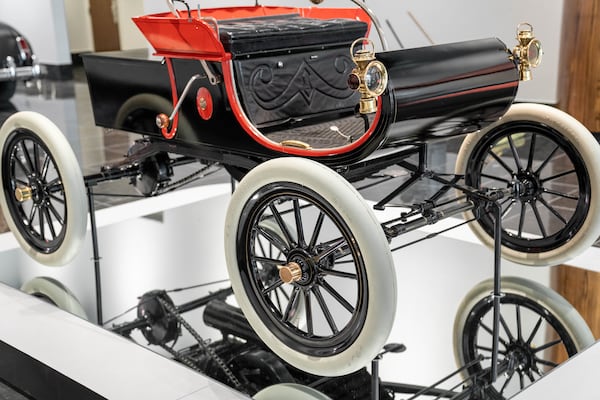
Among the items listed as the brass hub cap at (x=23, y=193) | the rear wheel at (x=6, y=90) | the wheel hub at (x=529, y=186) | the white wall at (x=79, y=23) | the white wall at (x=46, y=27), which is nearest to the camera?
the wheel hub at (x=529, y=186)

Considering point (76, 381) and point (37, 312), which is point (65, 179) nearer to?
point (37, 312)

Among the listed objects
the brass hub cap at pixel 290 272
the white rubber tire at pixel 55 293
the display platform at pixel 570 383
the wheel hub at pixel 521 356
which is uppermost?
the brass hub cap at pixel 290 272

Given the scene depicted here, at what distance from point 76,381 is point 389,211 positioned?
6.11 ft

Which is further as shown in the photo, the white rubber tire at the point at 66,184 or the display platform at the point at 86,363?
the white rubber tire at the point at 66,184

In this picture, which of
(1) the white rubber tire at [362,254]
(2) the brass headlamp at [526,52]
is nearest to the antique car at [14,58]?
(1) the white rubber tire at [362,254]

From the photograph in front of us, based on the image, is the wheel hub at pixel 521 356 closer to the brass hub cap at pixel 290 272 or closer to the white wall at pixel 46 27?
the brass hub cap at pixel 290 272

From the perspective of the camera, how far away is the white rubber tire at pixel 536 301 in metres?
2.43

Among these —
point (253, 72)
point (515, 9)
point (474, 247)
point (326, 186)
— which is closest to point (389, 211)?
point (474, 247)

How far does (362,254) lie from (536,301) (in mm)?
981

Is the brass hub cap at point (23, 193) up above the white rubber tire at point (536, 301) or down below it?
above

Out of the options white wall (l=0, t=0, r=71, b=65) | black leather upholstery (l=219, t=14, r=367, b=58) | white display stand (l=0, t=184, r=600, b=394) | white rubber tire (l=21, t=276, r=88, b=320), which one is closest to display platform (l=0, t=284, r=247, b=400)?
white rubber tire (l=21, t=276, r=88, b=320)

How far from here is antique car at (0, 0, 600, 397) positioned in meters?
2.07

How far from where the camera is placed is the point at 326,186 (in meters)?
2.02

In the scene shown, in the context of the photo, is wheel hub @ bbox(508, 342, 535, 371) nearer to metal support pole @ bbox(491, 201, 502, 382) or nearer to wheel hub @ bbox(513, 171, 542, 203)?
metal support pole @ bbox(491, 201, 502, 382)
